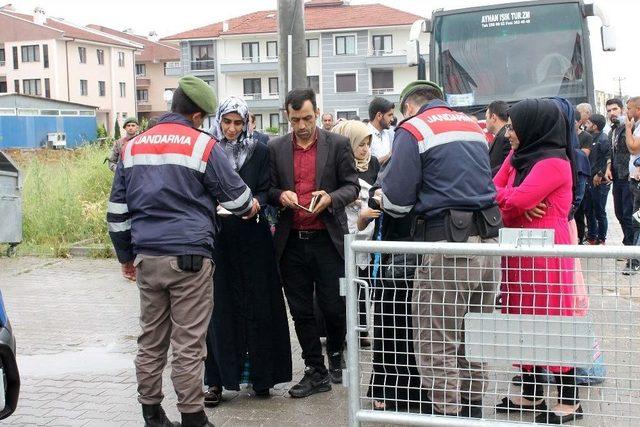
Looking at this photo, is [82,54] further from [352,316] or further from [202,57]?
[352,316]

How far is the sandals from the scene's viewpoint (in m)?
5.34

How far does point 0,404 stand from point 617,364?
2974mm

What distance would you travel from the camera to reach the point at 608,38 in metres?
11.4

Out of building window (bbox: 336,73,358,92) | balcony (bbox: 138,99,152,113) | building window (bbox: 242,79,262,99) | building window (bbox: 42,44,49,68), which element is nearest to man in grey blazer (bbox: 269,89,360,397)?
building window (bbox: 336,73,358,92)

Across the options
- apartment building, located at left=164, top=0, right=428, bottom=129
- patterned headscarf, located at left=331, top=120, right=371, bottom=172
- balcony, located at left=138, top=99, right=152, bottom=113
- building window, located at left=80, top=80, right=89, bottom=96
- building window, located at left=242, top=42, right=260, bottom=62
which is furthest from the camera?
balcony, located at left=138, top=99, right=152, bottom=113

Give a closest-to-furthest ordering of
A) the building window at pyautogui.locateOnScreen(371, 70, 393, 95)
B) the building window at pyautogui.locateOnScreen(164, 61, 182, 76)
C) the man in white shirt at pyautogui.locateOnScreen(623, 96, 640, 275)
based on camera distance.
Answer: the man in white shirt at pyautogui.locateOnScreen(623, 96, 640, 275) < the building window at pyautogui.locateOnScreen(371, 70, 393, 95) < the building window at pyautogui.locateOnScreen(164, 61, 182, 76)

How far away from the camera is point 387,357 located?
3.99 metres

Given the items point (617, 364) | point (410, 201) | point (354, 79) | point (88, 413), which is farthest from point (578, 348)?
point (354, 79)

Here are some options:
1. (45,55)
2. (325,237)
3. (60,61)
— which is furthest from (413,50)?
(45,55)

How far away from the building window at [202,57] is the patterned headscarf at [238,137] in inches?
2643

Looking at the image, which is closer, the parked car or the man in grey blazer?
the parked car

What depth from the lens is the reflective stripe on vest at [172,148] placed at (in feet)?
15.1

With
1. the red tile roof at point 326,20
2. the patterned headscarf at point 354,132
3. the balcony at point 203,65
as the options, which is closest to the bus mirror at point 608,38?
the patterned headscarf at point 354,132

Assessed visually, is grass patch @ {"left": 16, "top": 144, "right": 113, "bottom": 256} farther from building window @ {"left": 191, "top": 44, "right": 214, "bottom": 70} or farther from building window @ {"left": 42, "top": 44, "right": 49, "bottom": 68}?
building window @ {"left": 42, "top": 44, "right": 49, "bottom": 68}
